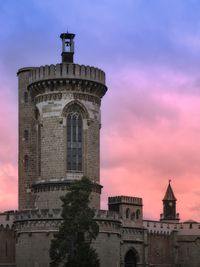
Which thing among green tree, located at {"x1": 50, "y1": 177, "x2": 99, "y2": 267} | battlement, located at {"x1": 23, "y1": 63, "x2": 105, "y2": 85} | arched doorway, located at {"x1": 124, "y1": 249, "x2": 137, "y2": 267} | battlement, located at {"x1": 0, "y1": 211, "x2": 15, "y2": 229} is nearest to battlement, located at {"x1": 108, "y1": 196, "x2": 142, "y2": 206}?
arched doorway, located at {"x1": 124, "y1": 249, "x2": 137, "y2": 267}

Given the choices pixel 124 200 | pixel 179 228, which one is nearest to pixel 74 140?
pixel 124 200

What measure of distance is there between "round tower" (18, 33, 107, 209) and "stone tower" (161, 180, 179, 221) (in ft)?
147

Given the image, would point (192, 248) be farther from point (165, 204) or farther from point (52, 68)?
point (52, 68)

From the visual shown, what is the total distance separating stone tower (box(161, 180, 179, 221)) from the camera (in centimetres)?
12772

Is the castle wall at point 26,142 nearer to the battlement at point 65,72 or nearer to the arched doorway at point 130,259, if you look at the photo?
the battlement at point 65,72

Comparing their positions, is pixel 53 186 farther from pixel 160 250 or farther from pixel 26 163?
pixel 160 250

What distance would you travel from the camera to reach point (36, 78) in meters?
84.2

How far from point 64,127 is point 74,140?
5.38ft

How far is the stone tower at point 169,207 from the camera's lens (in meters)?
128

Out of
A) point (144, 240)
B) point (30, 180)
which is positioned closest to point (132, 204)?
point (144, 240)

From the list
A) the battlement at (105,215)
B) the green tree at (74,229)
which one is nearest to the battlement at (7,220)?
the battlement at (105,215)

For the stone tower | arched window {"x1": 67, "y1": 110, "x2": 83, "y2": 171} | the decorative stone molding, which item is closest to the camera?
the decorative stone molding

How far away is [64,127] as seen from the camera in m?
83.1

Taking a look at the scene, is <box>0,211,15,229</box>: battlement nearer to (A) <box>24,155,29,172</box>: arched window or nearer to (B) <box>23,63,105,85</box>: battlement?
(A) <box>24,155,29,172</box>: arched window
